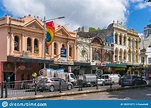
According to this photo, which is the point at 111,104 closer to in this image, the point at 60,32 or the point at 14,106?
the point at 14,106

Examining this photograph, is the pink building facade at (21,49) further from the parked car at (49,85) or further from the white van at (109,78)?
the parked car at (49,85)

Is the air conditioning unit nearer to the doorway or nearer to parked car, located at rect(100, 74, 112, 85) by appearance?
the doorway

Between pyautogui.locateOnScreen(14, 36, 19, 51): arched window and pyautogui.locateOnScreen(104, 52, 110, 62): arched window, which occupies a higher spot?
pyautogui.locateOnScreen(14, 36, 19, 51): arched window

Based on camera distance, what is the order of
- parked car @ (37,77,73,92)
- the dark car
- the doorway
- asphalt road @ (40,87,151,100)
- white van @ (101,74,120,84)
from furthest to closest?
white van @ (101,74,120,84) < the dark car < the doorway < parked car @ (37,77,73,92) < asphalt road @ (40,87,151,100)

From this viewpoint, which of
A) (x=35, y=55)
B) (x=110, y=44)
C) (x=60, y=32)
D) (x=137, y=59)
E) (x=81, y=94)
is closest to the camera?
(x=81, y=94)

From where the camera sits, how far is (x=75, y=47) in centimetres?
4150

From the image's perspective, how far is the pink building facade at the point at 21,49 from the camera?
31.7m

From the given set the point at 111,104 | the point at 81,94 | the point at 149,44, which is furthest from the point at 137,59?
the point at 111,104

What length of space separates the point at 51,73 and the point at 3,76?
5431 millimetres

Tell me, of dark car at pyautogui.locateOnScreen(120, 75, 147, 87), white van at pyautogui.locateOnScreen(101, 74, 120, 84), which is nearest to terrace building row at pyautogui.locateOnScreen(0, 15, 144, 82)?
white van at pyautogui.locateOnScreen(101, 74, 120, 84)

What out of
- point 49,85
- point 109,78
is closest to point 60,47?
point 109,78

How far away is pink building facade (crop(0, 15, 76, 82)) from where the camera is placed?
104ft

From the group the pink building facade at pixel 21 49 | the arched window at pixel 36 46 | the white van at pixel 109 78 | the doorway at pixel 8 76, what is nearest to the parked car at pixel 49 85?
the pink building facade at pixel 21 49

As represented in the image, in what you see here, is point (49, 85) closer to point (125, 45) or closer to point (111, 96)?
point (111, 96)
